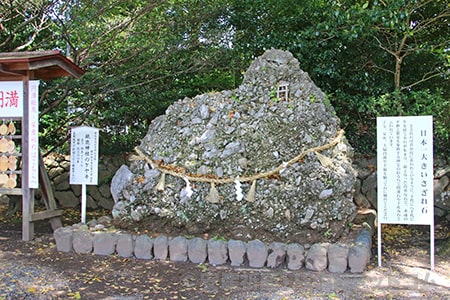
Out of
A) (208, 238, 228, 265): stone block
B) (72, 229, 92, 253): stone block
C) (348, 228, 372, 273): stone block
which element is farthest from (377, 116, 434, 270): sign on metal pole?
(72, 229, 92, 253): stone block

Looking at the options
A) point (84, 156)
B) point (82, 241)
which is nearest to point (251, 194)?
point (82, 241)

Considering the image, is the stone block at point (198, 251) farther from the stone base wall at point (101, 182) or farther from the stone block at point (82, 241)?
the stone base wall at point (101, 182)

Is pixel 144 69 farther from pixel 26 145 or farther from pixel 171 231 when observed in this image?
pixel 171 231

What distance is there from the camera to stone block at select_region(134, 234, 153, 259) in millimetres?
4941

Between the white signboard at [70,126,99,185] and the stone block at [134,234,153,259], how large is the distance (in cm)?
147

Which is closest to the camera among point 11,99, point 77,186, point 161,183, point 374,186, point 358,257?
point 358,257

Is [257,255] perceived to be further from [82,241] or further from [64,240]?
[64,240]

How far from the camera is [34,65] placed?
567 cm

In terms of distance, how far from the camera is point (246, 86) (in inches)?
230

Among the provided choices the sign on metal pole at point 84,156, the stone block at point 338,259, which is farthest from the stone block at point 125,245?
the stone block at point 338,259

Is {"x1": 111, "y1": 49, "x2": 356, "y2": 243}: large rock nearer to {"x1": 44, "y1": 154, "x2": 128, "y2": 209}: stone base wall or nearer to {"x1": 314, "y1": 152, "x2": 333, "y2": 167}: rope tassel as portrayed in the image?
{"x1": 314, "y1": 152, "x2": 333, "y2": 167}: rope tassel

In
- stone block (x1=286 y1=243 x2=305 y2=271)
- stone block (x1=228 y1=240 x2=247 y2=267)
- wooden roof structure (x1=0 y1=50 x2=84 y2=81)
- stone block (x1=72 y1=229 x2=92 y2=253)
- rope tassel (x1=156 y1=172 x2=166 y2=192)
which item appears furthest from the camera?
wooden roof structure (x1=0 y1=50 x2=84 y2=81)

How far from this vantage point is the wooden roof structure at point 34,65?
5.56m

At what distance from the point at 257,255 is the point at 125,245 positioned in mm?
1696
